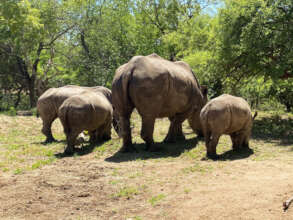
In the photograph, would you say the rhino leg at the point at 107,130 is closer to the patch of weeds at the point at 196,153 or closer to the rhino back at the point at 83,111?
the rhino back at the point at 83,111

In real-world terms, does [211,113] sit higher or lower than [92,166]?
higher

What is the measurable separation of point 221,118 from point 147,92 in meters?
1.99

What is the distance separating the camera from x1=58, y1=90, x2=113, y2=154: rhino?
1015cm

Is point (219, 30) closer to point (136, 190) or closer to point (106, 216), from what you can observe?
point (136, 190)

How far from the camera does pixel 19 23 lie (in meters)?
22.2

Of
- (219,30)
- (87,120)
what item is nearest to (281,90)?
(219,30)

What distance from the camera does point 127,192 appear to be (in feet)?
21.4

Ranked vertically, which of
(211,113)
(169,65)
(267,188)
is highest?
(169,65)

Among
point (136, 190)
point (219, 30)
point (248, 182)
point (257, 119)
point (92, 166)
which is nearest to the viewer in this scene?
point (248, 182)

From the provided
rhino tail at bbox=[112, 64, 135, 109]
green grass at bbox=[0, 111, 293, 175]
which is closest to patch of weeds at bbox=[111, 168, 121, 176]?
green grass at bbox=[0, 111, 293, 175]

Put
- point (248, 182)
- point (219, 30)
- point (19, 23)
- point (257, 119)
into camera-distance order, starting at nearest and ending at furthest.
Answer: point (248, 182) → point (219, 30) → point (257, 119) → point (19, 23)

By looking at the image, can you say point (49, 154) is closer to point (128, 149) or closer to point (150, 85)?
point (128, 149)

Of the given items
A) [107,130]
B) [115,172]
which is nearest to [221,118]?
[115,172]

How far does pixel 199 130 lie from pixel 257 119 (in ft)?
21.9
